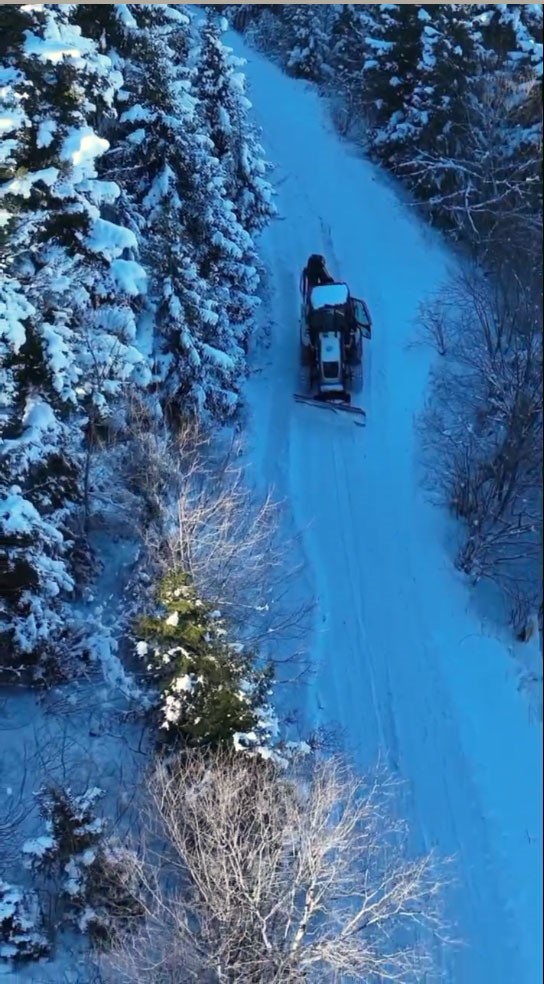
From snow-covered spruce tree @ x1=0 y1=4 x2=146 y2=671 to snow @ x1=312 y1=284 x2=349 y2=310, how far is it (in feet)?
26.9

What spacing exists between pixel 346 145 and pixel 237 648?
24.6 meters

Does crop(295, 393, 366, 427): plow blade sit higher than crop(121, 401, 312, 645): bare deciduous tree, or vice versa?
crop(295, 393, 366, 427): plow blade

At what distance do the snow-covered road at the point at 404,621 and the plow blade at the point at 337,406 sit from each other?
0.60 feet

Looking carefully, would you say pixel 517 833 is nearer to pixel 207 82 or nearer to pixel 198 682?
pixel 198 682

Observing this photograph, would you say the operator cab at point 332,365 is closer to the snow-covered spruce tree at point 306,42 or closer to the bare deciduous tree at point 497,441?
the bare deciduous tree at point 497,441

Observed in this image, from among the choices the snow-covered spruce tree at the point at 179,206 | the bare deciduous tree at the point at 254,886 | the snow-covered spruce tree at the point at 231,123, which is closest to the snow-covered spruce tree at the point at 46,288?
the snow-covered spruce tree at the point at 179,206

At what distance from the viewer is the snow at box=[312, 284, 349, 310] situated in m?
20.2

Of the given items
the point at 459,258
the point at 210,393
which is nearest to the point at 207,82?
the point at 210,393

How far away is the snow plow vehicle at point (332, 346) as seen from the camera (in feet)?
64.8

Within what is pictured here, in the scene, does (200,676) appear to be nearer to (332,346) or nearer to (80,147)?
(80,147)

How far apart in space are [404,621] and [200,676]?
535 cm

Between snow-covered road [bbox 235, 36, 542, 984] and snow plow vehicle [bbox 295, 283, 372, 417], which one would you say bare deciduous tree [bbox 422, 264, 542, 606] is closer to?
snow-covered road [bbox 235, 36, 542, 984]

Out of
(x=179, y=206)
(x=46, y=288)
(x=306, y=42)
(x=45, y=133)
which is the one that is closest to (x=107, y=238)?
(x=46, y=288)

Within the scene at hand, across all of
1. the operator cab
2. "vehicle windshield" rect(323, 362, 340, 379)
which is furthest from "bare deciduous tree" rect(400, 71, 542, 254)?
"vehicle windshield" rect(323, 362, 340, 379)
